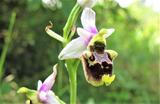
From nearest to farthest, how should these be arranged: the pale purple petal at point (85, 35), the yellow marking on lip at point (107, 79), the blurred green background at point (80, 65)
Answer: the yellow marking on lip at point (107, 79) → the pale purple petal at point (85, 35) → the blurred green background at point (80, 65)

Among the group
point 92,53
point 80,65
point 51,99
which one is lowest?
point 51,99

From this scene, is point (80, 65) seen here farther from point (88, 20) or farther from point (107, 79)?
point (107, 79)

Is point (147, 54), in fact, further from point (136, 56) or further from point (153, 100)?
point (153, 100)

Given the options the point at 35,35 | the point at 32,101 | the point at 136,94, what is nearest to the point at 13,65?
the point at 35,35

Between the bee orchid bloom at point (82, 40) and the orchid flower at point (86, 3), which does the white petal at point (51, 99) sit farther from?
the orchid flower at point (86, 3)

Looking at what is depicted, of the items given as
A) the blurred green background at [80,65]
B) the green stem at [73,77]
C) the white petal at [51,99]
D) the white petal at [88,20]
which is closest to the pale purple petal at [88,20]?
the white petal at [88,20]

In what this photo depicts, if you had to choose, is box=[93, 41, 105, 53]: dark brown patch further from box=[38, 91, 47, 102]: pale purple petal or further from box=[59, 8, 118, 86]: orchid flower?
box=[38, 91, 47, 102]: pale purple petal

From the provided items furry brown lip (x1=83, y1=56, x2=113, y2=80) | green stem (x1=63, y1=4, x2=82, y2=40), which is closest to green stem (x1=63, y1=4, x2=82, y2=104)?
green stem (x1=63, y1=4, x2=82, y2=40)

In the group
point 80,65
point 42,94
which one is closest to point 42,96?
point 42,94
